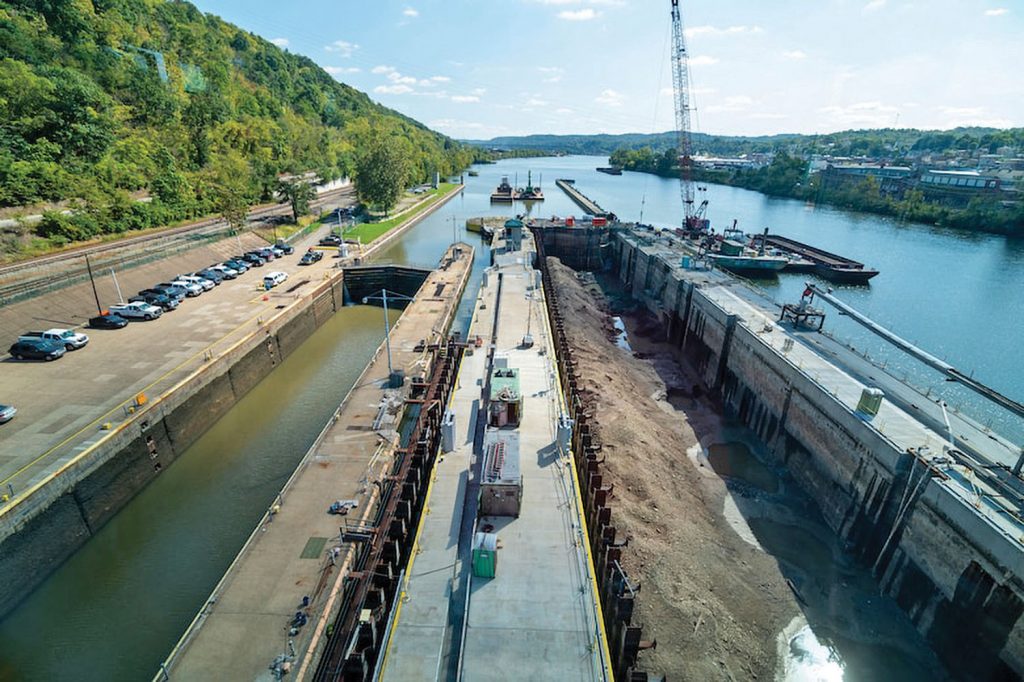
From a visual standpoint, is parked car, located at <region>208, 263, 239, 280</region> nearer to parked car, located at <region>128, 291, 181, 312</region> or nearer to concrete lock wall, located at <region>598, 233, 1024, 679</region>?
parked car, located at <region>128, 291, 181, 312</region>

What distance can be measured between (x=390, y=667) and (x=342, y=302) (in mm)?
56718

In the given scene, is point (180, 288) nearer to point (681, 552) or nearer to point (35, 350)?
point (35, 350)

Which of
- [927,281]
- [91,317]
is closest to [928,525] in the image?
[91,317]

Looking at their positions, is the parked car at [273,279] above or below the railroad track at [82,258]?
below

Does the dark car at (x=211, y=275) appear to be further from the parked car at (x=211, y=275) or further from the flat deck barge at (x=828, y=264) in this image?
the flat deck barge at (x=828, y=264)

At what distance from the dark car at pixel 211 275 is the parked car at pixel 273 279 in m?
5.46

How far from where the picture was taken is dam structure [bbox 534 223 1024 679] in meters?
20.2

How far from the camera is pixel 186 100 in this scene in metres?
110

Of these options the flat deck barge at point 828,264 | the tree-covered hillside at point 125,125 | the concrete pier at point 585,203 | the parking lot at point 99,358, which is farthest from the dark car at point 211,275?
the flat deck barge at point 828,264

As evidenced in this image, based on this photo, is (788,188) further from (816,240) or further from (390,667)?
(390,667)

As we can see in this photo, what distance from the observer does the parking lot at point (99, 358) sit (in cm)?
2658

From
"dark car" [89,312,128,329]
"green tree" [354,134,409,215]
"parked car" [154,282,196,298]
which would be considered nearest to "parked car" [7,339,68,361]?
"dark car" [89,312,128,329]

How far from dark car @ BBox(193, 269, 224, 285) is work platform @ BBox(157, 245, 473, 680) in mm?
33819

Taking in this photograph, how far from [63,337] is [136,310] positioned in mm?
7188
